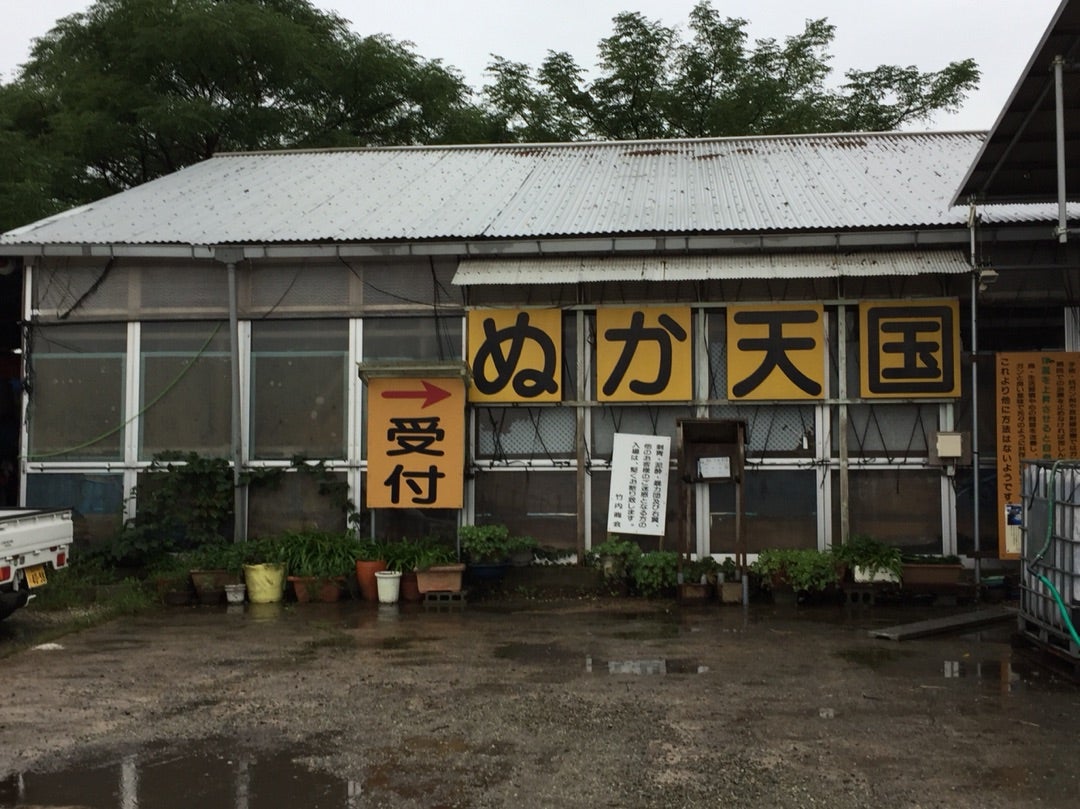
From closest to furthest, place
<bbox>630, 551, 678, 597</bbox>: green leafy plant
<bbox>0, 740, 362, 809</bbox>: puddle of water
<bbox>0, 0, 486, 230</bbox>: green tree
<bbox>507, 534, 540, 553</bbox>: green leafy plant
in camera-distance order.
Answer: <bbox>0, 740, 362, 809</bbox>: puddle of water, <bbox>630, 551, 678, 597</bbox>: green leafy plant, <bbox>507, 534, 540, 553</bbox>: green leafy plant, <bbox>0, 0, 486, 230</bbox>: green tree

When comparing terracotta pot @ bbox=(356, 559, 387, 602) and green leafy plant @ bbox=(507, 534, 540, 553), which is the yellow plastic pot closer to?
terracotta pot @ bbox=(356, 559, 387, 602)

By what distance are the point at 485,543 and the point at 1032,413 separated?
607 centimetres

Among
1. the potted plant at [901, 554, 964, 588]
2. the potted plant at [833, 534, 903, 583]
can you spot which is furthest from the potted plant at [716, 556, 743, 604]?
the potted plant at [901, 554, 964, 588]

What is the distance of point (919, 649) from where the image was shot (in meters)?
8.55

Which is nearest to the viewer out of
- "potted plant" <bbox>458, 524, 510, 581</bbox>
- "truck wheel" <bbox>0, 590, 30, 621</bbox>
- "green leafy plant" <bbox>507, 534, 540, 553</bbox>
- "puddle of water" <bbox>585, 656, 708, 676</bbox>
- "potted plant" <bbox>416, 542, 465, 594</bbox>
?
"puddle of water" <bbox>585, 656, 708, 676</bbox>

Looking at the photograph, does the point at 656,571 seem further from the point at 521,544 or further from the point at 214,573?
the point at 214,573

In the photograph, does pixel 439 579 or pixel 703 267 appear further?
pixel 703 267

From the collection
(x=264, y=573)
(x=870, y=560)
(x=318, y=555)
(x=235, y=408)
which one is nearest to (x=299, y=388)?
(x=235, y=408)

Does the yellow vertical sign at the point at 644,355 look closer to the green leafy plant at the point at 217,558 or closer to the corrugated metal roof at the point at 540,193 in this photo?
the corrugated metal roof at the point at 540,193

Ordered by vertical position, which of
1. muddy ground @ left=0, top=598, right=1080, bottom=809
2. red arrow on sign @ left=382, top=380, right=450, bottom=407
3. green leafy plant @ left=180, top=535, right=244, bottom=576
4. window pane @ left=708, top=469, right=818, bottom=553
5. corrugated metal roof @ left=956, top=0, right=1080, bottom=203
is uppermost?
corrugated metal roof @ left=956, top=0, right=1080, bottom=203

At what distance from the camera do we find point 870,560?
34.9 ft

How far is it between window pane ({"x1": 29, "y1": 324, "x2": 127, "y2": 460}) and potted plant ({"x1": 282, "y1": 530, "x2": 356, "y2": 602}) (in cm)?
275

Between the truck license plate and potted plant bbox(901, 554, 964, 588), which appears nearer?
the truck license plate

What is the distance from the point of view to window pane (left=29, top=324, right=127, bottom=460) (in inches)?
486
